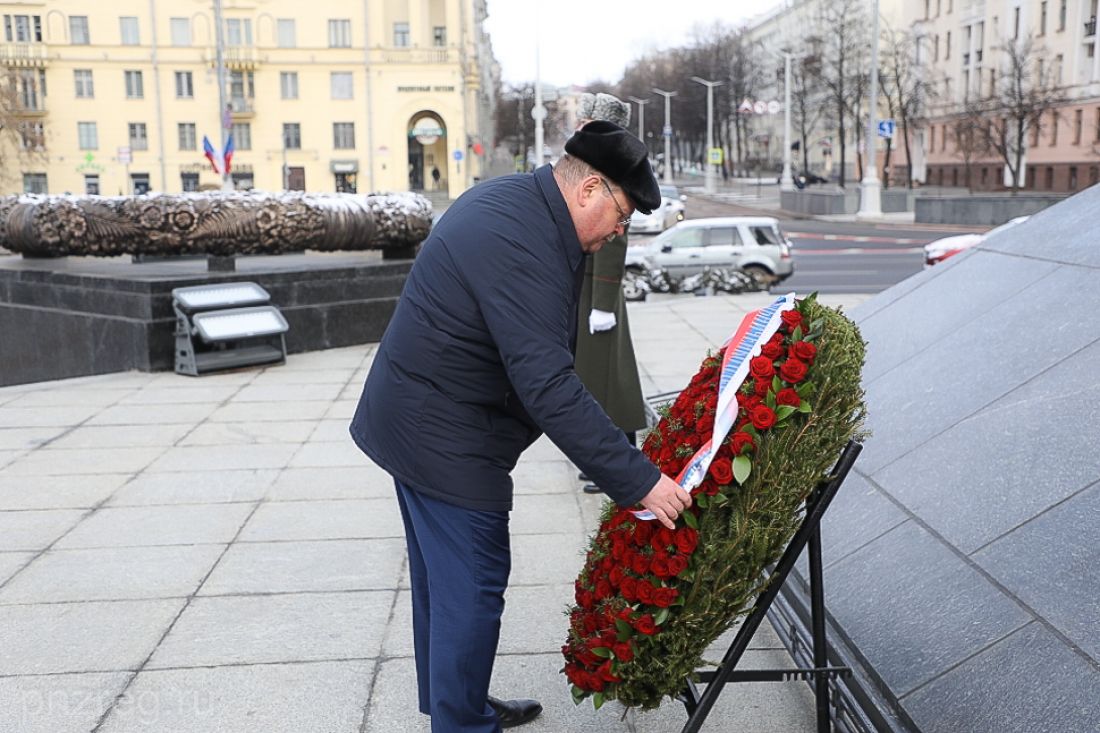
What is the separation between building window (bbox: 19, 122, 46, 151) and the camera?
57094mm

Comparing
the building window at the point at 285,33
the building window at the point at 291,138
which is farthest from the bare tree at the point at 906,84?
the building window at the point at 285,33

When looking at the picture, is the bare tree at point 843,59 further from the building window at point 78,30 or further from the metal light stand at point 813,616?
the metal light stand at point 813,616

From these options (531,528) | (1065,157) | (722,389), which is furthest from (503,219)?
(1065,157)

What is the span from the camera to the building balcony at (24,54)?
58.7 m

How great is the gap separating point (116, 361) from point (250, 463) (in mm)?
3918

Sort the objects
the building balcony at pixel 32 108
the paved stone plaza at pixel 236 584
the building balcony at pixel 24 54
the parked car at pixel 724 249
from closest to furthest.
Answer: the paved stone plaza at pixel 236 584
the parked car at pixel 724 249
the building balcony at pixel 32 108
the building balcony at pixel 24 54

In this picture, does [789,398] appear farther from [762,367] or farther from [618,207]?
[618,207]

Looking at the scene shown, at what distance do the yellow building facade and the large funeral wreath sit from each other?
191 feet

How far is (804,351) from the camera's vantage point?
255cm

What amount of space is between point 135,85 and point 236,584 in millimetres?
62370

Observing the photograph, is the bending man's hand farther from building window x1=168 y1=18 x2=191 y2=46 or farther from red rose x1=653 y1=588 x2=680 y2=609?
building window x1=168 y1=18 x2=191 y2=46

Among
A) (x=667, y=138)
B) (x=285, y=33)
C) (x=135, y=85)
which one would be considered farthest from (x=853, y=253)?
(x=667, y=138)

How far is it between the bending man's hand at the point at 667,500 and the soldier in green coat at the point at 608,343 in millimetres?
2944

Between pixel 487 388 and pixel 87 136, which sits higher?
pixel 87 136
